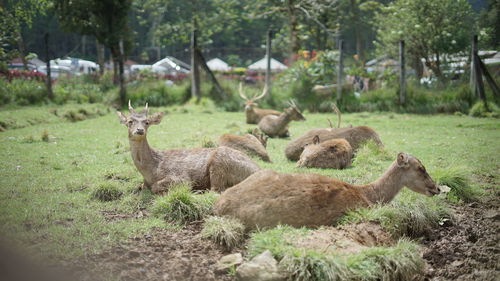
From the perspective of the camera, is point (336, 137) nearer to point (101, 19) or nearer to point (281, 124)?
point (281, 124)

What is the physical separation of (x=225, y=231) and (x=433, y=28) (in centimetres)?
1683

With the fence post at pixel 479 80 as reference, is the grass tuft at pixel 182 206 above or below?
below

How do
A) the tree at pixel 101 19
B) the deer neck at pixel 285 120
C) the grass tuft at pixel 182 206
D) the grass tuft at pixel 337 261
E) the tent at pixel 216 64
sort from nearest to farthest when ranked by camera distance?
the grass tuft at pixel 337 261 → the grass tuft at pixel 182 206 → the deer neck at pixel 285 120 → the tree at pixel 101 19 → the tent at pixel 216 64

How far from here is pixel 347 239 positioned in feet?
14.9

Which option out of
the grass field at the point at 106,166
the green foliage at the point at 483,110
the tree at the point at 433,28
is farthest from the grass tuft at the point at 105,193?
the tree at the point at 433,28

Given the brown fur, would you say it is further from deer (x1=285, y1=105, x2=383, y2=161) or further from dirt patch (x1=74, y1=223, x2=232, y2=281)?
dirt patch (x1=74, y1=223, x2=232, y2=281)

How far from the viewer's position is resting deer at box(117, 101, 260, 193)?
20.9 ft

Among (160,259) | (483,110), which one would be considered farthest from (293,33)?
(160,259)

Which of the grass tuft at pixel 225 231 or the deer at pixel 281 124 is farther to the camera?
the deer at pixel 281 124

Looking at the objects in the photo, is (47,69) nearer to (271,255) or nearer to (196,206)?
(196,206)

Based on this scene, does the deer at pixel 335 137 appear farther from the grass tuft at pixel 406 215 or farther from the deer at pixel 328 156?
the grass tuft at pixel 406 215

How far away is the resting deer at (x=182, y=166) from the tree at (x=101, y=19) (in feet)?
44.2

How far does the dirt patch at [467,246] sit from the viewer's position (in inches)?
179

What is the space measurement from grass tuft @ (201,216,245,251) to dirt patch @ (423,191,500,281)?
1803 millimetres
